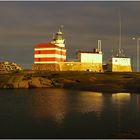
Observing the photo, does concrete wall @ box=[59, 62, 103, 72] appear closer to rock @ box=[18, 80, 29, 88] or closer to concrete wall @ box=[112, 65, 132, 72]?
concrete wall @ box=[112, 65, 132, 72]

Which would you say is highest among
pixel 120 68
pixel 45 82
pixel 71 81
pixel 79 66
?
pixel 79 66

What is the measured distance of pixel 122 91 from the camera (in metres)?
86.5

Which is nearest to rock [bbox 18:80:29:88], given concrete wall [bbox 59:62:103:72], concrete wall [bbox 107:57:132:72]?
concrete wall [bbox 59:62:103:72]

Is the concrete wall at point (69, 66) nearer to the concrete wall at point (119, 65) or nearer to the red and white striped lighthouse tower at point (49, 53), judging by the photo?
the red and white striped lighthouse tower at point (49, 53)

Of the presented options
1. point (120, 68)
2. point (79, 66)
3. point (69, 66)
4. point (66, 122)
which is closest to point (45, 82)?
point (69, 66)

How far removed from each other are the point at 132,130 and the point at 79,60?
11193 centimetres

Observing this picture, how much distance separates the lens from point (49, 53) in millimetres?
135750

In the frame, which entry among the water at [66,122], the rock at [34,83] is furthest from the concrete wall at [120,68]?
the water at [66,122]

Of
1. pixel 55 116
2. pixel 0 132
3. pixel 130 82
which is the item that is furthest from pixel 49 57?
pixel 0 132

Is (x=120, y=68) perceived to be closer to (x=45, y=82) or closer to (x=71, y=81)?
(x=71, y=81)

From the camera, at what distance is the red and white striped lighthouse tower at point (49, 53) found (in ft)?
445

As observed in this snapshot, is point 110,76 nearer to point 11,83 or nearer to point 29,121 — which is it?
point 11,83

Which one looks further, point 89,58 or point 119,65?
point 119,65

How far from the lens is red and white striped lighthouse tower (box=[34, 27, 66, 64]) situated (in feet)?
445
